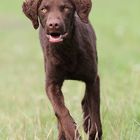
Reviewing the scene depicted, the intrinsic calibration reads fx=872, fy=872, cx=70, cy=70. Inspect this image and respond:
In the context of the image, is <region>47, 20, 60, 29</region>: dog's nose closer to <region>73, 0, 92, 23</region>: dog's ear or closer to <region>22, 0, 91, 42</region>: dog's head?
<region>22, 0, 91, 42</region>: dog's head

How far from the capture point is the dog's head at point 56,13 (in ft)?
27.2

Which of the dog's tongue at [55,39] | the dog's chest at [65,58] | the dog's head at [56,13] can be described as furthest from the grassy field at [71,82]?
the dog's head at [56,13]

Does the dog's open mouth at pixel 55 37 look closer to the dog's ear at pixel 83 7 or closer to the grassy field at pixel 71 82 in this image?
the dog's ear at pixel 83 7

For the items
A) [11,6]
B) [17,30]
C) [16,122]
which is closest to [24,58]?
[17,30]

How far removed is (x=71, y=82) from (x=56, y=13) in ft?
22.7

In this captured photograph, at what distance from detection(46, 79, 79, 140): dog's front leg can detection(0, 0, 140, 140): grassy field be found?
166mm

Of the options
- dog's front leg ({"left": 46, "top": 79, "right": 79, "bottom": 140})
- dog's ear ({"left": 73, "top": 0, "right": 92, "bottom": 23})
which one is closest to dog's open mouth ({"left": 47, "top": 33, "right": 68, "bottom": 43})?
dog's ear ({"left": 73, "top": 0, "right": 92, "bottom": 23})

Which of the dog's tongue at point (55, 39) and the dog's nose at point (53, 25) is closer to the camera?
the dog's nose at point (53, 25)

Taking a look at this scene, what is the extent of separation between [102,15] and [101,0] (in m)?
6.74

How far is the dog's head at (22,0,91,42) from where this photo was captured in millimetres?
8289

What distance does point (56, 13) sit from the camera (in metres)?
8.44

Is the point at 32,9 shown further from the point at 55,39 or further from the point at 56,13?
the point at 55,39

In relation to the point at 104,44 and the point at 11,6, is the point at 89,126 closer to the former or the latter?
the point at 104,44

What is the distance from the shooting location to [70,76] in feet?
30.1
